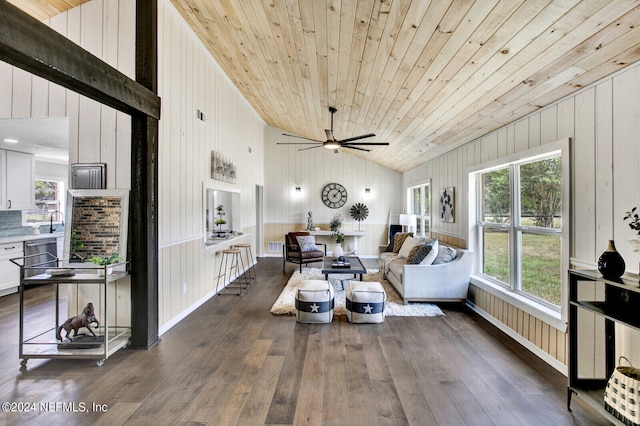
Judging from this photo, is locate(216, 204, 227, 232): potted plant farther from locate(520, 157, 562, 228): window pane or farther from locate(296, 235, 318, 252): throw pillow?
locate(520, 157, 562, 228): window pane

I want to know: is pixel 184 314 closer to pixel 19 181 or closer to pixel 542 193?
pixel 19 181

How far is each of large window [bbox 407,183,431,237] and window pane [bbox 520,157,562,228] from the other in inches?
111

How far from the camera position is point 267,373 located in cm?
246

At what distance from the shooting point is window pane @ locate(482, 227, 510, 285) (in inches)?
141

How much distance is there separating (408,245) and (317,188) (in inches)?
141

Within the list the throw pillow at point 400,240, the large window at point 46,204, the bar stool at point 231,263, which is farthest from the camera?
the throw pillow at point 400,240

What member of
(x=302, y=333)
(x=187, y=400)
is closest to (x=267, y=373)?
(x=187, y=400)

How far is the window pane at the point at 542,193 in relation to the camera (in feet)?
8.95

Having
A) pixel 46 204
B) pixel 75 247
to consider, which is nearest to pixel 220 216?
pixel 75 247

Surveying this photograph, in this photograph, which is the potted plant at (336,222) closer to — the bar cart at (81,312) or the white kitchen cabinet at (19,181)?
the bar cart at (81,312)

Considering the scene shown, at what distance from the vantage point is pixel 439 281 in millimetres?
4129

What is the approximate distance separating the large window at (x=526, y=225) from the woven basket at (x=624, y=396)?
3.02 ft

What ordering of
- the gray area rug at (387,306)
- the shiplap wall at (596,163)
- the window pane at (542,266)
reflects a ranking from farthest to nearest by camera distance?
1. the gray area rug at (387,306)
2. the window pane at (542,266)
3. the shiplap wall at (596,163)

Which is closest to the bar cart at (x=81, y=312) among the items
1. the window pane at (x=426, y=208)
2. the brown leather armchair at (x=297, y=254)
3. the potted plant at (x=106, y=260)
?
the potted plant at (x=106, y=260)
